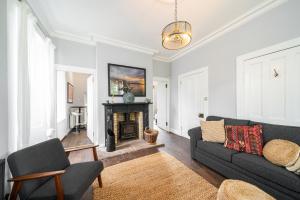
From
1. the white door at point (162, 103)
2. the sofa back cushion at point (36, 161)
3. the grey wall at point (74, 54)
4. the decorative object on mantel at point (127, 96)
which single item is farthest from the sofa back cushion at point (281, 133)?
the grey wall at point (74, 54)

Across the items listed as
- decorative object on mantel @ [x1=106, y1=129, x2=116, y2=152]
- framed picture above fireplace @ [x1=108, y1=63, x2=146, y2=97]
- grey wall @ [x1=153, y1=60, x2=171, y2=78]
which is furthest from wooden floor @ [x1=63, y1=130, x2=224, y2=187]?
grey wall @ [x1=153, y1=60, x2=171, y2=78]

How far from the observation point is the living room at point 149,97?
1.46 metres

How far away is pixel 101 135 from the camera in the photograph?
11.3 ft

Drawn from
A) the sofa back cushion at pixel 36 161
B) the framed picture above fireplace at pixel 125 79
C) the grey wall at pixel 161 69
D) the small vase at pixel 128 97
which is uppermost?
the grey wall at pixel 161 69

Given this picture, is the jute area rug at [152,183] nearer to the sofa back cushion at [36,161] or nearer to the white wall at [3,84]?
the sofa back cushion at [36,161]

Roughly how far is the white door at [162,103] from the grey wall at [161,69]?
30cm

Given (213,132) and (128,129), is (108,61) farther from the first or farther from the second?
(213,132)

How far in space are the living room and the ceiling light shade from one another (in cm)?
1

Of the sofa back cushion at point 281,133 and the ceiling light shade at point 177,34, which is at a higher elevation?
the ceiling light shade at point 177,34

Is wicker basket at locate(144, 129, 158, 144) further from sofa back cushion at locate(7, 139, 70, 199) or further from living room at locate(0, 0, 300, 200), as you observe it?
sofa back cushion at locate(7, 139, 70, 199)

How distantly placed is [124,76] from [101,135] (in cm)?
181

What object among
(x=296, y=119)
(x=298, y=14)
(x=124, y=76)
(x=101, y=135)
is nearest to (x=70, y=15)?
(x=124, y=76)

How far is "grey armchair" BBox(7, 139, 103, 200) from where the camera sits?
1.17m

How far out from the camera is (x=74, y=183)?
1.31m
